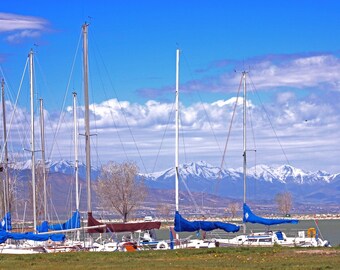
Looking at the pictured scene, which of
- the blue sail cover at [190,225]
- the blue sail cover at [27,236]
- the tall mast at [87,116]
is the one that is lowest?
the blue sail cover at [27,236]

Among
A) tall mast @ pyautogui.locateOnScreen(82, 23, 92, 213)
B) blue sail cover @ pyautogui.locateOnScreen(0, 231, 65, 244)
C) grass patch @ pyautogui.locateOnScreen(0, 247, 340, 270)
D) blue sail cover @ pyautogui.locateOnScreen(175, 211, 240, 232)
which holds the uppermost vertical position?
tall mast @ pyautogui.locateOnScreen(82, 23, 92, 213)

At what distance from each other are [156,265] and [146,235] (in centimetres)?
2869

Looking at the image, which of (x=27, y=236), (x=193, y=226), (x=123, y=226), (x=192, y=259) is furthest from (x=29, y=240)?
(x=192, y=259)

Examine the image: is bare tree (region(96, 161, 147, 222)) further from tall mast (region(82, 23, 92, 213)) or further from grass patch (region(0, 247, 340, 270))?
grass patch (region(0, 247, 340, 270))

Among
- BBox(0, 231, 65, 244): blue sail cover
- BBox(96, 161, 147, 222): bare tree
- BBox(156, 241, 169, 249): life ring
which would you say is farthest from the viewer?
BBox(96, 161, 147, 222): bare tree

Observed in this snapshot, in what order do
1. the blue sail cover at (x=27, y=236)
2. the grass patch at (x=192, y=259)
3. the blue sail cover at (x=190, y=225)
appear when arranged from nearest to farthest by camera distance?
the grass patch at (x=192, y=259)
the blue sail cover at (x=27, y=236)
the blue sail cover at (x=190, y=225)

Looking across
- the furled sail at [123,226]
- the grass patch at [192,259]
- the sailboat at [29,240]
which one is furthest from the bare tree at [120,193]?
the grass patch at [192,259]

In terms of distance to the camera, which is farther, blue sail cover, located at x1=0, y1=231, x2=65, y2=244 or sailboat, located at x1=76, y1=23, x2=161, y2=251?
blue sail cover, located at x1=0, y1=231, x2=65, y2=244

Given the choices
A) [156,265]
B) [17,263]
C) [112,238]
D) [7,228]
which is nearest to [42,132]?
[7,228]

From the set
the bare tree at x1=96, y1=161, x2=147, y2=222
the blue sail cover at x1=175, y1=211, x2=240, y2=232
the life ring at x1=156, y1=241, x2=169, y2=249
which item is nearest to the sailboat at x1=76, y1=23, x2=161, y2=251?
the blue sail cover at x1=175, y1=211, x2=240, y2=232

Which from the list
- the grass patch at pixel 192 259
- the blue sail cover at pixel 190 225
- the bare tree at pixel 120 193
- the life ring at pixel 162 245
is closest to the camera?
the grass patch at pixel 192 259

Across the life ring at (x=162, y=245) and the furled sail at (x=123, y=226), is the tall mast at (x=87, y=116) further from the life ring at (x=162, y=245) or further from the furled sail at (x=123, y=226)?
the life ring at (x=162, y=245)

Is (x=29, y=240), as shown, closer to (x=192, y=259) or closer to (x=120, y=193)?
(x=192, y=259)

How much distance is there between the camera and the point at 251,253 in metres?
52.3
